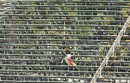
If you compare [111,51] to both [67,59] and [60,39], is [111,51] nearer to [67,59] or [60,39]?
[67,59]

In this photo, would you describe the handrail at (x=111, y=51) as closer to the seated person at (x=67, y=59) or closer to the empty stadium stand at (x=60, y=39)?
the empty stadium stand at (x=60, y=39)

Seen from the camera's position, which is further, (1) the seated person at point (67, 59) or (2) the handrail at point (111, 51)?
(1) the seated person at point (67, 59)

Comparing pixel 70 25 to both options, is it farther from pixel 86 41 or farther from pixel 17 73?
pixel 17 73

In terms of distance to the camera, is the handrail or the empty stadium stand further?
the empty stadium stand

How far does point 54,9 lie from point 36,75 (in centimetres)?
172

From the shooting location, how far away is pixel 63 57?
704cm

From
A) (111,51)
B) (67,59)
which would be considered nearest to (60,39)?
(67,59)

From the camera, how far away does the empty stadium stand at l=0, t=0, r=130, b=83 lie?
6.91 metres

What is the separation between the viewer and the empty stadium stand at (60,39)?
691 centimetres

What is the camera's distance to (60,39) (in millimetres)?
7242

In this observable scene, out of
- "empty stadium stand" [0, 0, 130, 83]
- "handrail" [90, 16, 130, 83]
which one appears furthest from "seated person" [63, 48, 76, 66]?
"handrail" [90, 16, 130, 83]

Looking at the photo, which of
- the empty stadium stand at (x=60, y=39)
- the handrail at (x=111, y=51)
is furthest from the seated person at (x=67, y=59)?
the handrail at (x=111, y=51)

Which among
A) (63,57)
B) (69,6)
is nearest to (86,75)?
(63,57)

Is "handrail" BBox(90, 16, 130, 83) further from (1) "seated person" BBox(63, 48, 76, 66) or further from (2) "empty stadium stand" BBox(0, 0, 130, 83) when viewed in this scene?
(1) "seated person" BBox(63, 48, 76, 66)
